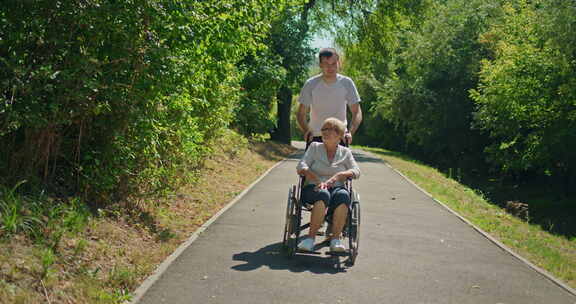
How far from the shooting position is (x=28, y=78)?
5172 mm

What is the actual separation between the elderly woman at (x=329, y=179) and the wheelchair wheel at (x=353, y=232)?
3.6 inches

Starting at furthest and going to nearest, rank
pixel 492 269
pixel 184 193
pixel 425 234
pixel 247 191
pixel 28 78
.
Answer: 1. pixel 247 191
2. pixel 184 193
3. pixel 425 234
4. pixel 492 269
5. pixel 28 78

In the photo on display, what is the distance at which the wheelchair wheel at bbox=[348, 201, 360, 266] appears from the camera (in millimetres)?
6258

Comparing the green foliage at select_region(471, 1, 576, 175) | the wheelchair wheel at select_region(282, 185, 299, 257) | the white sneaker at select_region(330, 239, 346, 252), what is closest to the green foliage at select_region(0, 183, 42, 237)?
the wheelchair wheel at select_region(282, 185, 299, 257)

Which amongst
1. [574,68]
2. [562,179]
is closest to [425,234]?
[574,68]

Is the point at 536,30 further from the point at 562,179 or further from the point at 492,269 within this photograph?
the point at 492,269

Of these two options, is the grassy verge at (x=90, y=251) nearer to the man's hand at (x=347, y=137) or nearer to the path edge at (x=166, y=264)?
the path edge at (x=166, y=264)

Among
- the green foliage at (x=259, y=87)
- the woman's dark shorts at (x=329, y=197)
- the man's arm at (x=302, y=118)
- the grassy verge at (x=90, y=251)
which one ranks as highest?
the green foliage at (x=259, y=87)

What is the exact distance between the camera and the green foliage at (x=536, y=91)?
19.9 m

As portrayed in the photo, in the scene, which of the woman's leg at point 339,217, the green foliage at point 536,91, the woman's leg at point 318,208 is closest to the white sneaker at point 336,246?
the woman's leg at point 339,217

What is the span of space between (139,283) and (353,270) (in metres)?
2.13

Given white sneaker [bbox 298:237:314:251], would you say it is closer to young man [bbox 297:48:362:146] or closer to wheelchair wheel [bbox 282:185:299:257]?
wheelchair wheel [bbox 282:185:299:257]

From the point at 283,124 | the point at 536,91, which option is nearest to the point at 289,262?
the point at 536,91

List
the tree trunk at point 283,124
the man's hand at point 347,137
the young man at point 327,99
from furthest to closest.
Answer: the tree trunk at point 283,124, the young man at point 327,99, the man's hand at point 347,137
